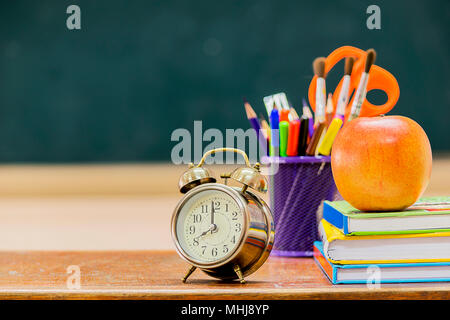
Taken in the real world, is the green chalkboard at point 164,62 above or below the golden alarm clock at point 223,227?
above

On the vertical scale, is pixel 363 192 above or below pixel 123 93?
below

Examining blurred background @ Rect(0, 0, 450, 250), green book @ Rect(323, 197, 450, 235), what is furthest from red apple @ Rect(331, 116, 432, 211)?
blurred background @ Rect(0, 0, 450, 250)

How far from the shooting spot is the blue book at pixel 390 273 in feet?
2.32

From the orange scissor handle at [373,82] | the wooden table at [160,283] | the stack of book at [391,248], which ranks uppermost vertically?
the orange scissor handle at [373,82]

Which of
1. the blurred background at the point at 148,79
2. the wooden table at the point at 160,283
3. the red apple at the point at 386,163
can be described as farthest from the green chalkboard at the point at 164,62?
the red apple at the point at 386,163

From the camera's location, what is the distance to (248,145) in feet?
4.77

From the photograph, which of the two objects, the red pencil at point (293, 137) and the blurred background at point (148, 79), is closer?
the red pencil at point (293, 137)

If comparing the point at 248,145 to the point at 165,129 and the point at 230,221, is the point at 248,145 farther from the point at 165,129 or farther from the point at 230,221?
the point at 230,221

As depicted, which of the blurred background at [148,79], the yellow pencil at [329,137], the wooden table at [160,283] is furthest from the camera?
the blurred background at [148,79]

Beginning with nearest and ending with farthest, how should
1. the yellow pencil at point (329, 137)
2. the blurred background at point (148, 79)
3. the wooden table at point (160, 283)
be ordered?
the wooden table at point (160, 283), the yellow pencil at point (329, 137), the blurred background at point (148, 79)

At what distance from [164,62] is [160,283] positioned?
42.2 inches

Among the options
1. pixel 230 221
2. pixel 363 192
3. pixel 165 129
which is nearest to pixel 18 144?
pixel 165 129

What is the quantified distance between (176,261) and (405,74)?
41.7 inches

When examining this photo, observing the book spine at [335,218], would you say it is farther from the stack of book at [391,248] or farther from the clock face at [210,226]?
the clock face at [210,226]
